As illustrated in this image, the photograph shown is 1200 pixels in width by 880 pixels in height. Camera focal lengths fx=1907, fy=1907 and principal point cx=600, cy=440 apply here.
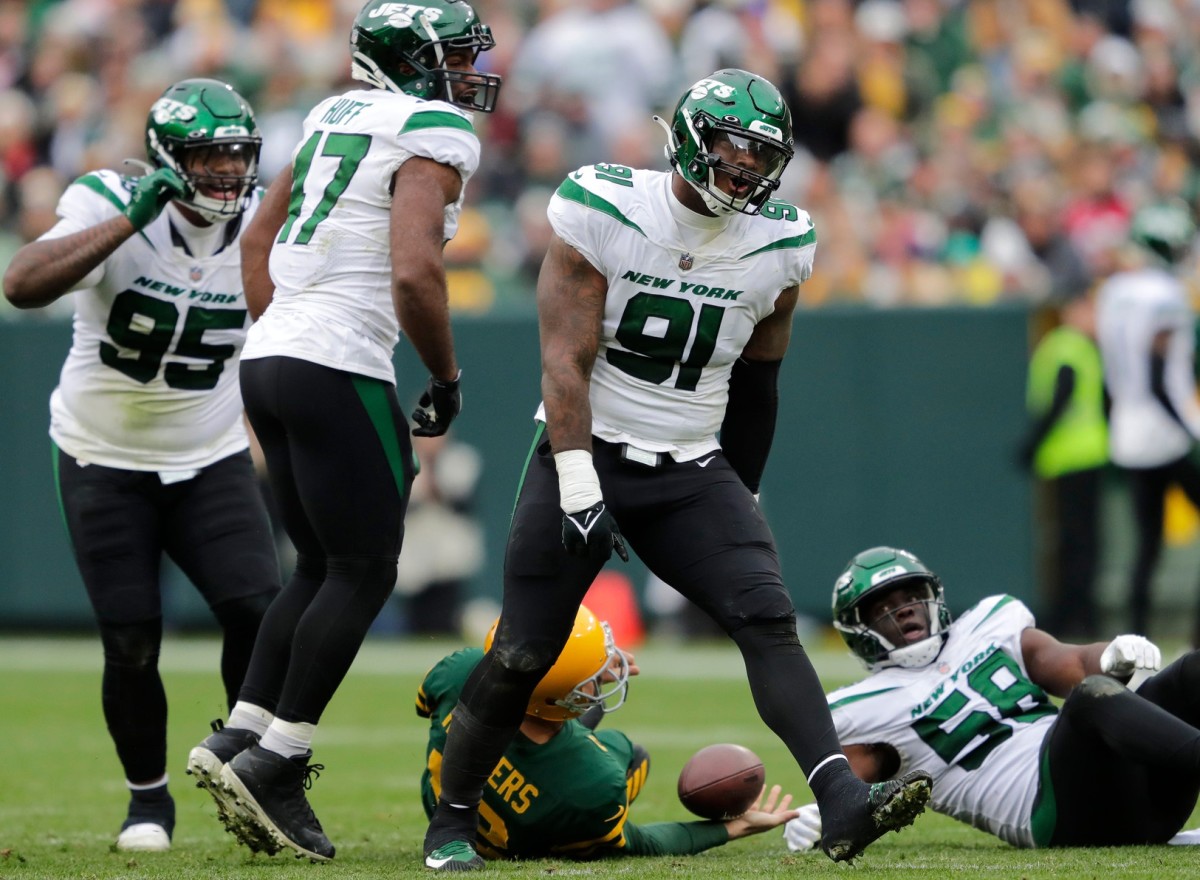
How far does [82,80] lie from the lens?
14.8 m

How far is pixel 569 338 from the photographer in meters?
4.44

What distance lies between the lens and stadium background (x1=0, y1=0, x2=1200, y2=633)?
10.9 metres

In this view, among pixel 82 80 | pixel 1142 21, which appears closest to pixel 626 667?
pixel 1142 21

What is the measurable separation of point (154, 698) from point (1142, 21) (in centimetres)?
949

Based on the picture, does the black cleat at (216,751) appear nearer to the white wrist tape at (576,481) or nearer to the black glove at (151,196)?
the white wrist tape at (576,481)

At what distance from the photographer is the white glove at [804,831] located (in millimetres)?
4922

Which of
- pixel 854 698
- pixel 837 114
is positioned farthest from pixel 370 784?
pixel 837 114

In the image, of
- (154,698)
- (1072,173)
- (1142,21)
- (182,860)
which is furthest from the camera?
(1142,21)

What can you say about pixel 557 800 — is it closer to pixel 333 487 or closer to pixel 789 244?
pixel 333 487

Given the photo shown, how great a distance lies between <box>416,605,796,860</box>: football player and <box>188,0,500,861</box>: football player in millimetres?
380

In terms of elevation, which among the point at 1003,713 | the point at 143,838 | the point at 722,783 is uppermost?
the point at 1003,713

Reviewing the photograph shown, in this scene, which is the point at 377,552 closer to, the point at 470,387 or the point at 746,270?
the point at 746,270

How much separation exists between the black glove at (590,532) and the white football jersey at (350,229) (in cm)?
73

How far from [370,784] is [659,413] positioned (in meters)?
2.60
